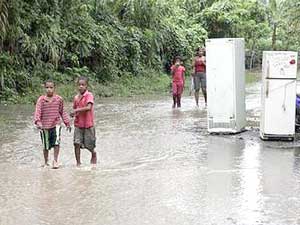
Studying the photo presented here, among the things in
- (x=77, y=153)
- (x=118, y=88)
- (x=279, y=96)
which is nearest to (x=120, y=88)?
(x=118, y=88)

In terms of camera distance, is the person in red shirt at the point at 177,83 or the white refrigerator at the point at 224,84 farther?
the person in red shirt at the point at 177,83

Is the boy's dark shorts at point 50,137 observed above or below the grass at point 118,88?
above

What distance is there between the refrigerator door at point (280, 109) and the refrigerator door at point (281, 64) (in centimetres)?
12

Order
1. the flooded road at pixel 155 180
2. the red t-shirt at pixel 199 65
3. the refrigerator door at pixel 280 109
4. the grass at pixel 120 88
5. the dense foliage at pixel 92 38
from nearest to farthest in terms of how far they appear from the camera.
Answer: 1. the flooded road at pixel 155 180
2. the refrigerator door at pixel 280 109
3. the red t-shirt at pixel 199 65
4. the grass at pixel 120 88
5. the dense foliage at pixel 92 38

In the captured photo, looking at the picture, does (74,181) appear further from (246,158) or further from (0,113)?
(0,113)

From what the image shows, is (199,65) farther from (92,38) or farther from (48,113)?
(48,113)

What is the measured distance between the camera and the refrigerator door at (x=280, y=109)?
11148 millimetres

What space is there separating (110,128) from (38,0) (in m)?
9.08

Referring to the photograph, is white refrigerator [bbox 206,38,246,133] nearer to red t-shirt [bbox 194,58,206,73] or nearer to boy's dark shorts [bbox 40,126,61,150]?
boy's dark shorts [bbox 40,126,61,150]

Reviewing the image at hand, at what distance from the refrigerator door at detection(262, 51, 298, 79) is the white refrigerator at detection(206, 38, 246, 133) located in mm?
908

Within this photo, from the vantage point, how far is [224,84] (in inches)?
471

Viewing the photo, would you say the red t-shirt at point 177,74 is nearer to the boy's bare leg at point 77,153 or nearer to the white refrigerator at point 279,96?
the white refrigerator at point 279,96

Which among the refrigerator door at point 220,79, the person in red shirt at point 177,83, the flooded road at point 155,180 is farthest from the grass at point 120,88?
the refrigerator door at point 220,79

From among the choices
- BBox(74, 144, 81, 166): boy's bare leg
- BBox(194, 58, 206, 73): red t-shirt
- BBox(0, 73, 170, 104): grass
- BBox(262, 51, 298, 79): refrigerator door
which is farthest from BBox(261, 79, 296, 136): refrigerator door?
BBox(0, 73, 170, 104): grass
